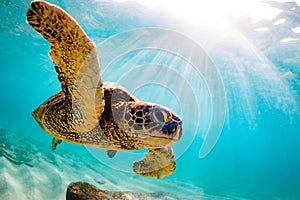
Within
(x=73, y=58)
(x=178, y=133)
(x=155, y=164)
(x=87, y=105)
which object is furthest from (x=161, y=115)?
(x=155, y=164)

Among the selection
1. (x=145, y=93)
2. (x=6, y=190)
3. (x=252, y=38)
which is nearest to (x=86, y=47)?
(x=6, y=190)

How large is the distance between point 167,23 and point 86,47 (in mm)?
13303

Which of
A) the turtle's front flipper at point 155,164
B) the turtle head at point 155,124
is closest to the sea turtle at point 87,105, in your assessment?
the turtle head at point 155,124

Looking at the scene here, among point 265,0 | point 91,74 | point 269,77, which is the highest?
point 269,77

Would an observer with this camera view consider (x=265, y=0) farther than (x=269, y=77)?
No

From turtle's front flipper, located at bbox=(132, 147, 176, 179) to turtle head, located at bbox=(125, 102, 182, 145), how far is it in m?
1.30

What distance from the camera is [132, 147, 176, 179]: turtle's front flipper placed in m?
3.78

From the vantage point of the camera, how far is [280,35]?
43.3 ft

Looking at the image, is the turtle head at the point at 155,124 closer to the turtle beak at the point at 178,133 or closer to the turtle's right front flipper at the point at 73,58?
the turtle beak at the point at 178,133

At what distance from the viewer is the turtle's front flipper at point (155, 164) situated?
12.4 feet

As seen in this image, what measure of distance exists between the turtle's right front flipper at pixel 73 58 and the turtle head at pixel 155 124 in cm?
49

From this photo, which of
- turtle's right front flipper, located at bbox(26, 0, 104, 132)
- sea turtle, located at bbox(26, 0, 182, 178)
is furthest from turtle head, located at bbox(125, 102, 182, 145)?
turtle's right front flipper, located at bbox(26, 0, 104, 132)

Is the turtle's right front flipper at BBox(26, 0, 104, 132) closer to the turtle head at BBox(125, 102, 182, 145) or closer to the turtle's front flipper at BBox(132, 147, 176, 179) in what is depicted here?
the turtle head at BBox(125, 102, 182, 145)

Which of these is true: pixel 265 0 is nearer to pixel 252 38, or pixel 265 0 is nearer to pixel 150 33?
pixel 252 38
